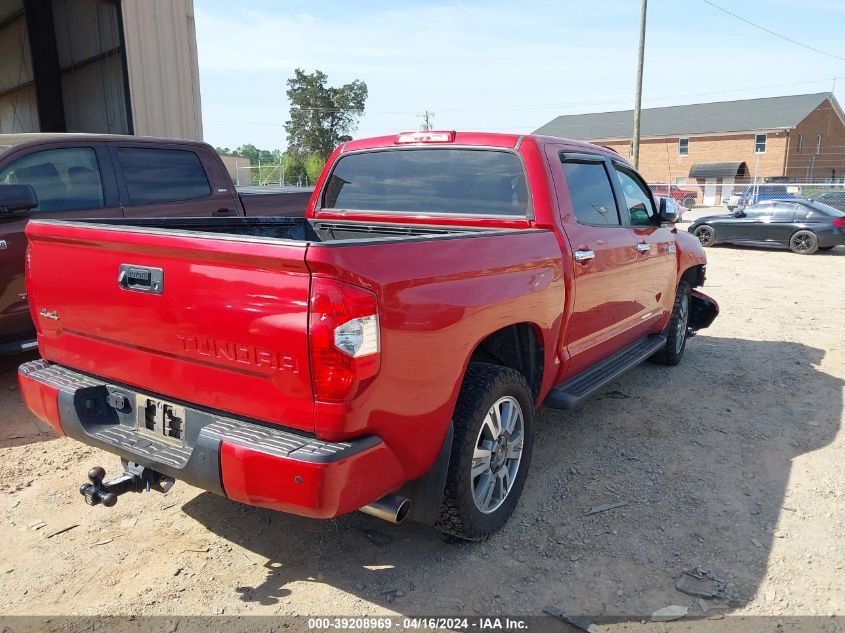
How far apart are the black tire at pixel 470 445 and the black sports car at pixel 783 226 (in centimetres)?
1439

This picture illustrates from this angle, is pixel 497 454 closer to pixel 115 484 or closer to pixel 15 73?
pixel 115 484

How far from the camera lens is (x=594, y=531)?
133 inches

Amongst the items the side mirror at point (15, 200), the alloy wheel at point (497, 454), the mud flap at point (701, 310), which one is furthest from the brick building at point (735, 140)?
the alloy wheel at point (497, 454)

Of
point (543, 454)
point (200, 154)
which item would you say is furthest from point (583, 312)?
point (200, 154)

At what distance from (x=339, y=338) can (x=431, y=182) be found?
85.6 inches

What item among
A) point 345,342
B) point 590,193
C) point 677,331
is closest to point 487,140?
point 590,193

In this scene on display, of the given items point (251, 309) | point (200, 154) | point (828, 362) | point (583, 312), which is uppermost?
point (200, 154)

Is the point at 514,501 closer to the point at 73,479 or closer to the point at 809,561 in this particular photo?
the point at 809,561

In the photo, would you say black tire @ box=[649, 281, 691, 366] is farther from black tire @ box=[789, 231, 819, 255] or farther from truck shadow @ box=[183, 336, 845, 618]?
black tire @ box=[789, 231, 819, 255]

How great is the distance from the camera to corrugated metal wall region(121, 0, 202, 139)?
10633 millimetres

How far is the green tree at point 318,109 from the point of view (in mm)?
61438

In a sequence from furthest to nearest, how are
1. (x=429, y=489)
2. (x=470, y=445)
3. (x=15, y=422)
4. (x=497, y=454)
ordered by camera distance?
1. (x=15, y=422)
2. (x=497, y=454)
3. (x=470, y=445)
4. (x=429, y=489)

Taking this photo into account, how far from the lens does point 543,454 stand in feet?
14.0

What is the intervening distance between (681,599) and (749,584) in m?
0.36
